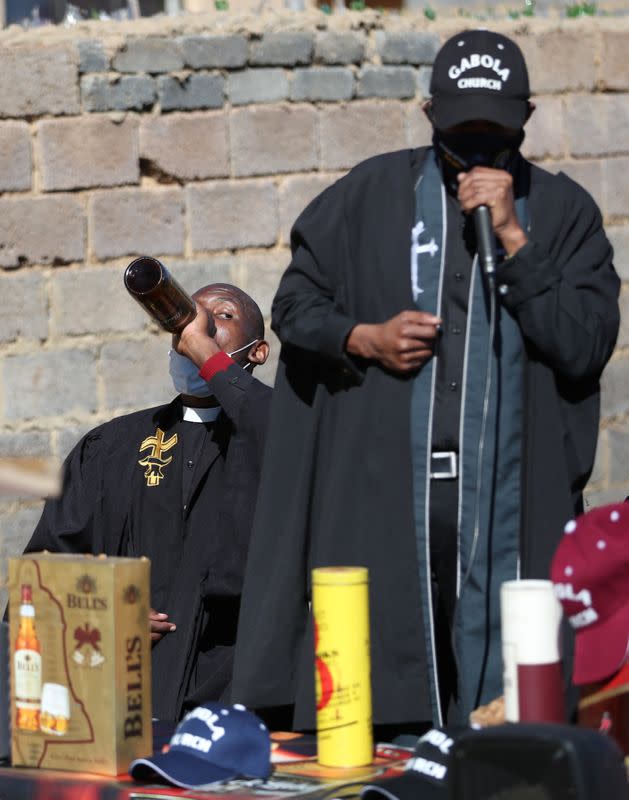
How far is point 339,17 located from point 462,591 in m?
3.69

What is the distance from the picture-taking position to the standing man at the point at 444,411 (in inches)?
127

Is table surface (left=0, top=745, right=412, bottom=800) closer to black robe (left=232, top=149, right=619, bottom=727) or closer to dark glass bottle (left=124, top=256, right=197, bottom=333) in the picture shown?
black robe (left=232, top=149, right=619, bottom=727)

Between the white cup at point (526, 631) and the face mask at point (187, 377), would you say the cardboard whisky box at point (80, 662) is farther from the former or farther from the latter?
the face mask at point (187, 377)

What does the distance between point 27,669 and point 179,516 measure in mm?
1517

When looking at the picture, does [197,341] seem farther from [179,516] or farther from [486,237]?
[486,237]

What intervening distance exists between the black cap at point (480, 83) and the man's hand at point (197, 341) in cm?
108

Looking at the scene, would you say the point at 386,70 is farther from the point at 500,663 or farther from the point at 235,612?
the point at 500,663

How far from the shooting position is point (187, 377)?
4.58m

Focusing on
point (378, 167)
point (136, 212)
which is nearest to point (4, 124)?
point (136, 212)

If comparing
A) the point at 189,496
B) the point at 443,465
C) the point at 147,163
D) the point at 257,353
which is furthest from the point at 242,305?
the point at 443,465

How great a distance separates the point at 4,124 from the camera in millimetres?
6035

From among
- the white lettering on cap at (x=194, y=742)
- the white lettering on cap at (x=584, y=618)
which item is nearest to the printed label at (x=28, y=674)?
the white lettering on cap at (x=194, y=742)

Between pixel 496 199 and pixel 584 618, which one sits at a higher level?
pixel 496 199

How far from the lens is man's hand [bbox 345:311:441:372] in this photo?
3.21m
